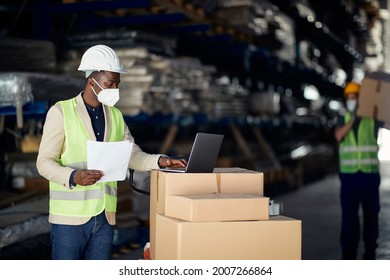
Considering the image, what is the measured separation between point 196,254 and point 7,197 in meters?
2.57

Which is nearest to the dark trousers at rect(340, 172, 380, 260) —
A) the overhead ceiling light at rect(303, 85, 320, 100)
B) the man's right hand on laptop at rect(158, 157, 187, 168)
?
the man's right hand on laptop at rect(158, 157, 187, 168)

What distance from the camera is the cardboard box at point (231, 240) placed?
2734 millimetres

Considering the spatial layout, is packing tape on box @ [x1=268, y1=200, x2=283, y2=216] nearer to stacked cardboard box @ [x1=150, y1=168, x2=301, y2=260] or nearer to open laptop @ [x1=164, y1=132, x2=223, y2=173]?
stacked cardboard box @ [x1=150, y1=168, x2=301, y2=260]

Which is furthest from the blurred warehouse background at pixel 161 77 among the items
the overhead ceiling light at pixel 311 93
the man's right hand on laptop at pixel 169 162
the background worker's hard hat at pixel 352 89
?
the overhead ceiling light at pixel 311 93

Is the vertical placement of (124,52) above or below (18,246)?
above

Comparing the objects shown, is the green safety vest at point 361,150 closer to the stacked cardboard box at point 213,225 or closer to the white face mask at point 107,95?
the stacked cardboard box at point 213,225

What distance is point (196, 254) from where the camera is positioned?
109 inches

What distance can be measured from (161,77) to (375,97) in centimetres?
208

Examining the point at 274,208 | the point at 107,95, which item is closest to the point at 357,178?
the point at 274,208

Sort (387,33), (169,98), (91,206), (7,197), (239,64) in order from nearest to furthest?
(91,206) → (7,197) → (169,98) → (239,64) → (387,33)

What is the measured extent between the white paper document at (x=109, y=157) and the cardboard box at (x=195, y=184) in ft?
0.65

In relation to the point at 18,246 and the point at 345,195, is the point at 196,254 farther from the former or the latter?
the point at 345,195

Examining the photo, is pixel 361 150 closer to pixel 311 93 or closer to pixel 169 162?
pixel 169 162
